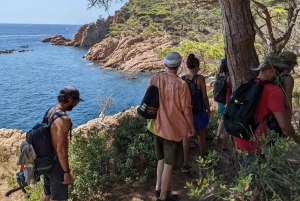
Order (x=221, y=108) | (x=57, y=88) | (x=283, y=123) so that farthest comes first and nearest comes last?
1. (x=57, y=88)
2. (x=221, y=108)
3. (x=283, y=123)

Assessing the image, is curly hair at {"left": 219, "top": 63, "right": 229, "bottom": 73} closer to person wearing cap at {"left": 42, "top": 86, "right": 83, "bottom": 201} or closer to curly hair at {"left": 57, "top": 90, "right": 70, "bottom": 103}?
person wearing cap at {"left": 42, "top": 86, "right": 83, "bottom": 201}

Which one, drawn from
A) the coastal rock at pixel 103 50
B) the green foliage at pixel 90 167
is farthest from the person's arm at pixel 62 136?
the coastal rock at pixel 103 50

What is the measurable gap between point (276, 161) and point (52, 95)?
30554mm

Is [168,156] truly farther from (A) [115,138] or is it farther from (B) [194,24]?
(B) [194,24]

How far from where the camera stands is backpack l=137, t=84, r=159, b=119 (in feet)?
9.65

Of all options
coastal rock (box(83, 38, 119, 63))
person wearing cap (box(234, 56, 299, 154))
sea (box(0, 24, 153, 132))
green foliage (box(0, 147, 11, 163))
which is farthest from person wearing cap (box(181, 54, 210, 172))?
coastal rock (box(83, 38, 119, 63))

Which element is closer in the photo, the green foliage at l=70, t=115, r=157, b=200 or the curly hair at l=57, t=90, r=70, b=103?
the curly hair at l=57, t=90, r=70, b=103

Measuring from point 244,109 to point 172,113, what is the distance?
803 mm

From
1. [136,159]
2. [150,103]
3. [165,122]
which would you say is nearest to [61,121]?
[150,103]

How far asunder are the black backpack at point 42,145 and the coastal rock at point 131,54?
3831cm

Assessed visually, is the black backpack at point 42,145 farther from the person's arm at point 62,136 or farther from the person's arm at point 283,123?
the person's arm at point 283,123

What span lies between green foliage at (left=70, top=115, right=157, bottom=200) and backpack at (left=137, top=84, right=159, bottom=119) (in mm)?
1006

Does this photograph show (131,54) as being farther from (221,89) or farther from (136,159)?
(221,89)

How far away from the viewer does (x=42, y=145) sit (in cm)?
276
